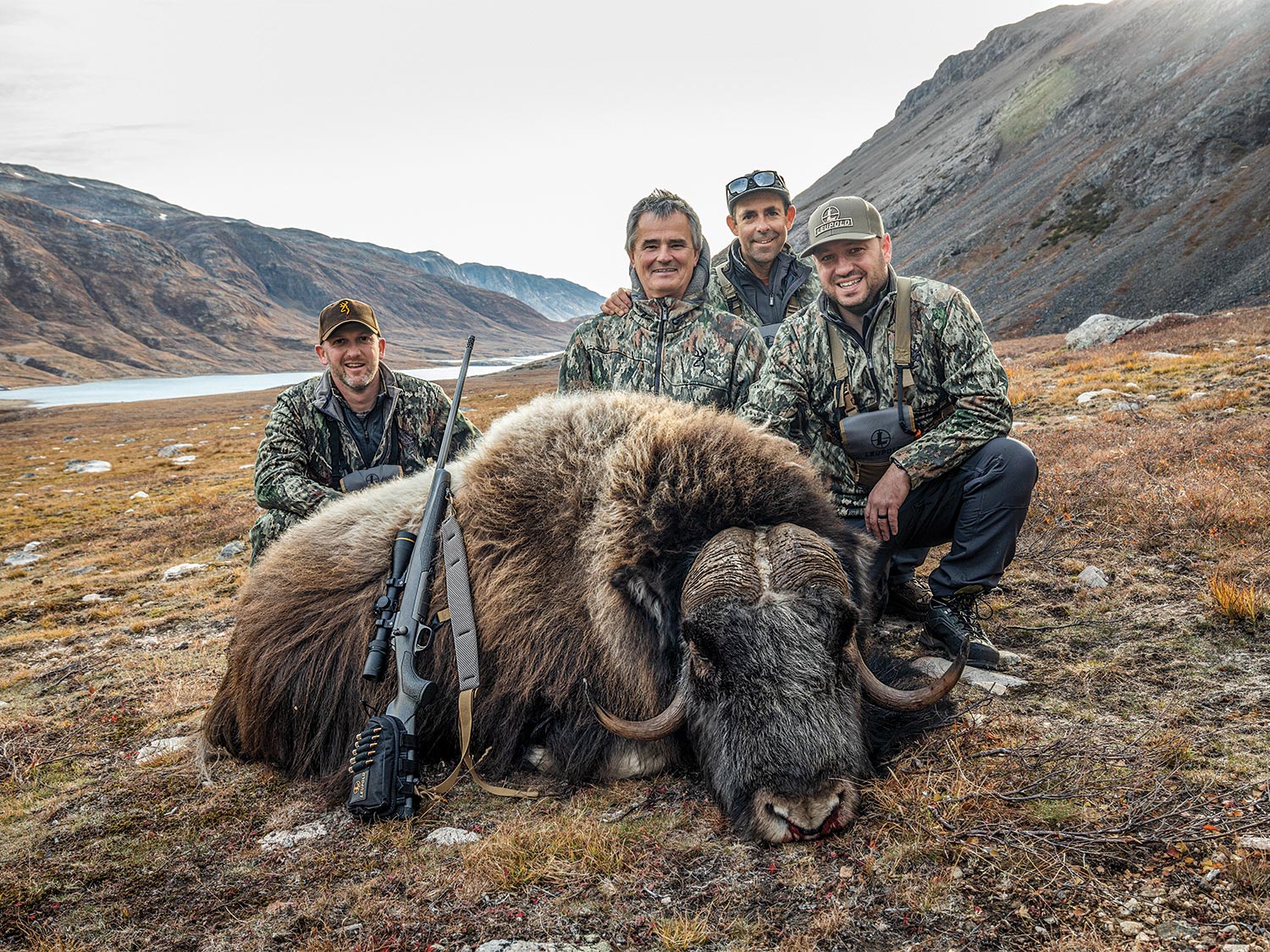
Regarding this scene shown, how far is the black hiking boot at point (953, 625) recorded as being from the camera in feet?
11.8

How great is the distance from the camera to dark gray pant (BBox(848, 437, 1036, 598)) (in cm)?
363

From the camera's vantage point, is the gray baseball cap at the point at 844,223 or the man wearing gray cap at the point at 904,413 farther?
the gray baseball cap at the point at 844,223

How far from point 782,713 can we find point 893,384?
2.21m

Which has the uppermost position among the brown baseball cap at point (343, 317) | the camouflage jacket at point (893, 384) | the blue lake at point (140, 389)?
the blue lake at point (140, 389)

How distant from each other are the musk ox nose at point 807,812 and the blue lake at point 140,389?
67594 mm

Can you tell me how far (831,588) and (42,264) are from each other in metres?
204

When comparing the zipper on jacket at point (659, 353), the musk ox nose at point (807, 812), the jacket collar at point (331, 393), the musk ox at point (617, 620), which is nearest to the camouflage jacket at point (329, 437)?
the jacket collar at point (331, 393)

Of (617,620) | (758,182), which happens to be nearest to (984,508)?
(617,620)

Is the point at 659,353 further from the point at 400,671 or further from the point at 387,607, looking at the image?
the point at 400,671

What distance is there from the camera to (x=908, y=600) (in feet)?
14.4

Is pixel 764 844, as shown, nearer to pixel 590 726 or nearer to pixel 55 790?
pixel 590 726

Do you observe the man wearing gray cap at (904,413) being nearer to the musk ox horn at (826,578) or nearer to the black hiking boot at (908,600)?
the black hiking boot at (908,600)

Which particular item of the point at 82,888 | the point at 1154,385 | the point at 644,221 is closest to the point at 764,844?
the point at 82,888

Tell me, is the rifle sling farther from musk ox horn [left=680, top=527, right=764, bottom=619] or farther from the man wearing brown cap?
the man wearing brown cap
